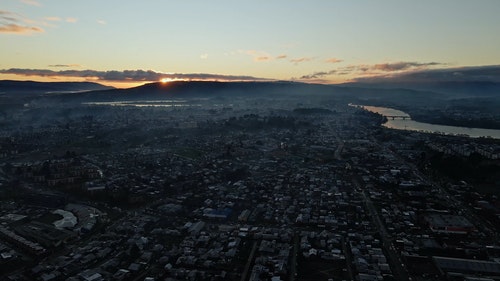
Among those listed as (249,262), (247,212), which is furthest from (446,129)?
(249,262)

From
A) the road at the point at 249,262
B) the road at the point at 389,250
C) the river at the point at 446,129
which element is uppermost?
the river at the point at 446,129

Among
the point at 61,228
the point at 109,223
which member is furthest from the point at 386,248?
the point at 61,228

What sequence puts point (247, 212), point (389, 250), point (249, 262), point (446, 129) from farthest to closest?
point (446, 129)
point (247, 212)
point (389, 250)
point (249, 262)

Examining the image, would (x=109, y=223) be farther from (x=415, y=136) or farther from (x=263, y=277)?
(x=415, y=136)

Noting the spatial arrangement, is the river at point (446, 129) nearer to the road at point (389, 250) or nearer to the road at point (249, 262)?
the road at point (389, 250)

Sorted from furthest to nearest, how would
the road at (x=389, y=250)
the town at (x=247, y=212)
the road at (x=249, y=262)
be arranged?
the town at (x=247, y=212), the road at (x=389, y=250), the road at (x=249, y=262)

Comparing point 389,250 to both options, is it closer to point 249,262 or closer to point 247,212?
point 249,262

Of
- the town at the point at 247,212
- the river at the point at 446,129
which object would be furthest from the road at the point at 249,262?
the river at the point at 446,129

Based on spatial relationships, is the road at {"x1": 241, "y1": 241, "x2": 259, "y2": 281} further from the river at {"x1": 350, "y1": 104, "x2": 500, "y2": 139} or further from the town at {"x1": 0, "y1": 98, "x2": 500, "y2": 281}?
the river at {"x1": 350, "y1": 104, "x2": 500, "y2": 139}
